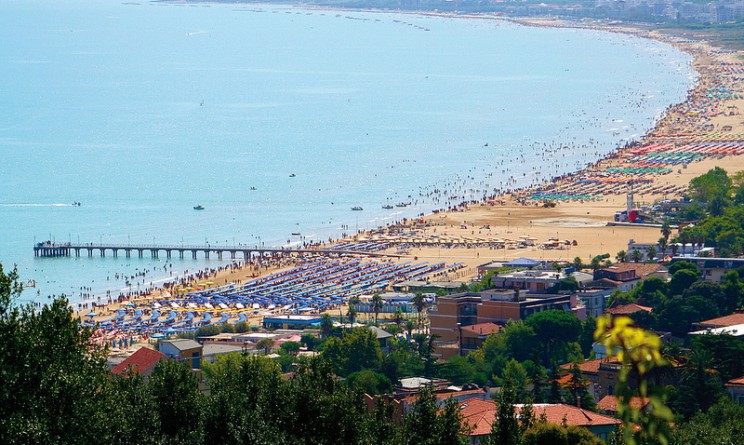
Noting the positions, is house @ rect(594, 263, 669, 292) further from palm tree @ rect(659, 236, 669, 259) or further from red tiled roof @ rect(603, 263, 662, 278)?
palm tree @ rect(659, 236, 669, 259)

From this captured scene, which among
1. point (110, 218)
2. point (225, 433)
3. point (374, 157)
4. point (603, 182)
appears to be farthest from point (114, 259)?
point (225, 433)

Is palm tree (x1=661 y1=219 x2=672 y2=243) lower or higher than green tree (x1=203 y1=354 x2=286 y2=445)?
higher

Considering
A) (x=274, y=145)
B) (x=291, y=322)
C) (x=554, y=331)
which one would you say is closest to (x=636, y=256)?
(x=291, y=322)

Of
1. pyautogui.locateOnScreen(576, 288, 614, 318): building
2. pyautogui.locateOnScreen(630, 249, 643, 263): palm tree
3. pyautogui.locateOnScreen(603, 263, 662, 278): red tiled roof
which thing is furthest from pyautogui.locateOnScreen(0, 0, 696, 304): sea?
pyautogui.locateOnScreen(576, 288, 614, 318): building

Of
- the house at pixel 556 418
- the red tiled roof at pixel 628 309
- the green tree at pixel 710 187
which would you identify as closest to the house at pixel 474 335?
the red tiled roof at pixel 628 309

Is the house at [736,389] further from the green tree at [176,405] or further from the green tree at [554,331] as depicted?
the green tree at [176,405]
